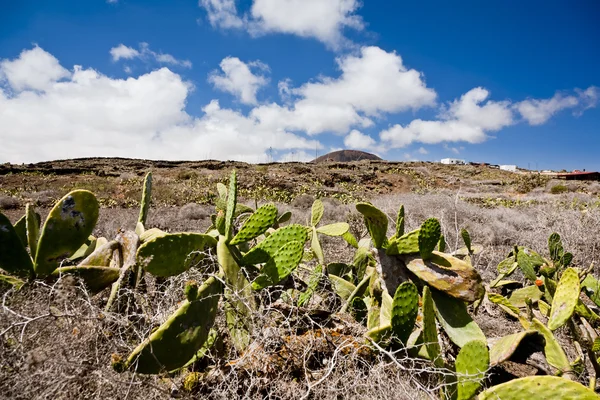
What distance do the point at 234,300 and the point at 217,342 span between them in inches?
12.7

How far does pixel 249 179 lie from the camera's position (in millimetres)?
14867

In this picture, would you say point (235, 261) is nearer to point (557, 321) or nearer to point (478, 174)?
point (557, 321)

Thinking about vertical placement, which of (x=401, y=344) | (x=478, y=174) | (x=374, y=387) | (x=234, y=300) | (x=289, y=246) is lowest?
(x=374, y=387)

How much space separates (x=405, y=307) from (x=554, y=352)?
2.47ft

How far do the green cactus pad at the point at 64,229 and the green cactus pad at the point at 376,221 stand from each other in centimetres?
129

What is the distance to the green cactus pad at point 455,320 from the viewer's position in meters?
1.46

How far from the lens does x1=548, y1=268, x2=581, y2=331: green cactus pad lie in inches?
57.9

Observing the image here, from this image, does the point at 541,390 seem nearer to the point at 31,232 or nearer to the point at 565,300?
the point at 565,300

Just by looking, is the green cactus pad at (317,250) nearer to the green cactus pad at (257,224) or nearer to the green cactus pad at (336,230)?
the green cactus pad at (336,230)

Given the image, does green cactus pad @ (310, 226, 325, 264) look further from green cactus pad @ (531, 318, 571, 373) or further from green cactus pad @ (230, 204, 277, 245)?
green cactus pad @ (531, 318, 571, 373)

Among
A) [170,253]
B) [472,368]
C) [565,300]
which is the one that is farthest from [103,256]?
[565,300]

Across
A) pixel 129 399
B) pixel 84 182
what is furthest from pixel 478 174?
pixel 129 399

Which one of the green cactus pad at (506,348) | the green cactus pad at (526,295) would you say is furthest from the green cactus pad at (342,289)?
the green cactus pad at (526,295)

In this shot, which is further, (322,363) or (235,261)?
(235,261)
